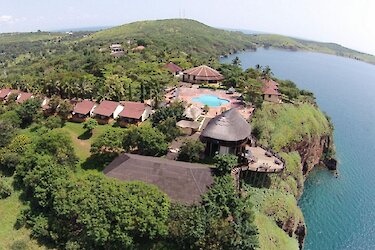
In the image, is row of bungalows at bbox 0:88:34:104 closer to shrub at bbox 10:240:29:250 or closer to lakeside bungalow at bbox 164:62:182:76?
lakeside bungalow at bbox 164:62:182:76

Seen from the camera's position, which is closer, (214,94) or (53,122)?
(53,122)

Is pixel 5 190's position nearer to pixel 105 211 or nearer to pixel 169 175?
pixel 105 211

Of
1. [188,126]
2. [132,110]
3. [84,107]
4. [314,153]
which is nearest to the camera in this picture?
[188,126]

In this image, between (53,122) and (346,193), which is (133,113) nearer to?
(53,122)

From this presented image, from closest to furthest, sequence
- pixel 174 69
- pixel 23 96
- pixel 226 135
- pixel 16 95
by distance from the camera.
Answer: pixel 226 135, pixel 23 96, pixel 16 95, pixel 174 69

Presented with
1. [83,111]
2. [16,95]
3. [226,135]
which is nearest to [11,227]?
[83,111]

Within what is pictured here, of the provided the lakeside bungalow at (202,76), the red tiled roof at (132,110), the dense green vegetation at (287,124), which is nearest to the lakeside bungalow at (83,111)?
the red tiled roof at (132,110)

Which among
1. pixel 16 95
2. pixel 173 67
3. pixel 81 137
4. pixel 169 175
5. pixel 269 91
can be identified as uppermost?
pixel 173 67

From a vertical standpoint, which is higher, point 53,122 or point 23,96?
point 23,96

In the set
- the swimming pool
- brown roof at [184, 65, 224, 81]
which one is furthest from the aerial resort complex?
brown roof at [184, 65, 224, 81]
